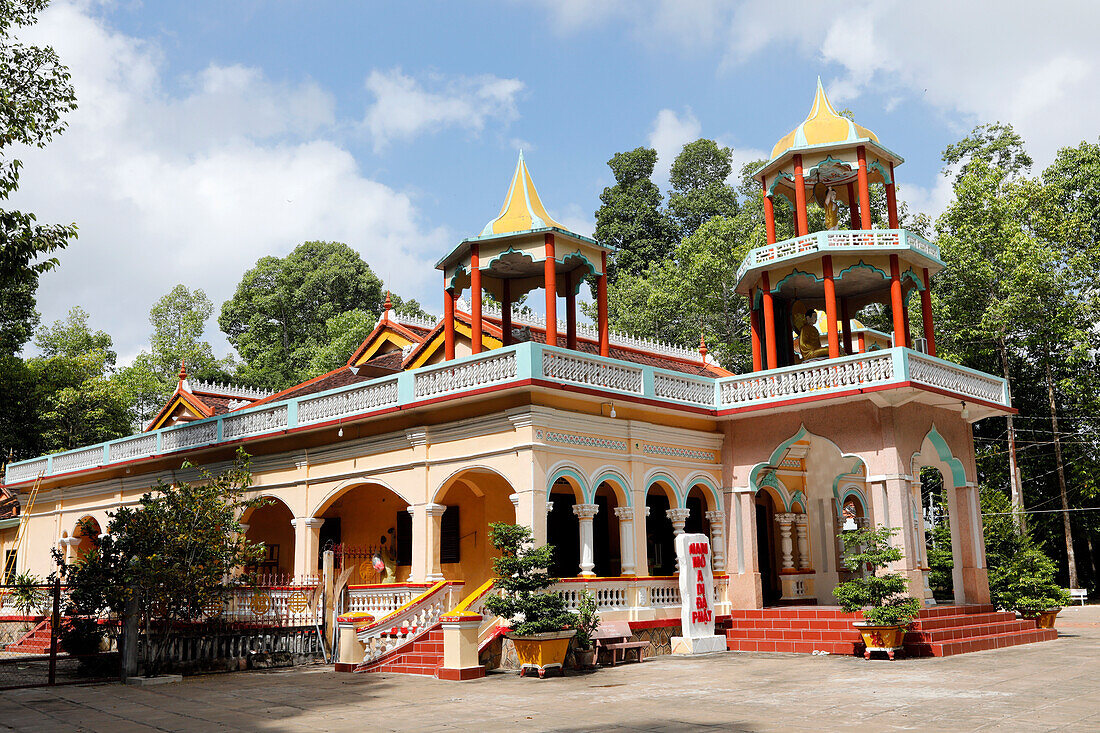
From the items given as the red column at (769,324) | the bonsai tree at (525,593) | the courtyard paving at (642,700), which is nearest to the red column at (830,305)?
the red column at (769,324)

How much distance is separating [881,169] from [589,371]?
7.25 meters

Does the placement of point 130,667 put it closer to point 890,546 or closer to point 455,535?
point 455,535

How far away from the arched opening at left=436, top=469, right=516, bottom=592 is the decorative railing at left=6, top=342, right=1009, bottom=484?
7.10 feet

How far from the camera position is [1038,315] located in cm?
2852

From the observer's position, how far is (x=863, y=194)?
17.6 m

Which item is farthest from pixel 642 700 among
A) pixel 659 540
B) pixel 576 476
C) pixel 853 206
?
pixel 853 206

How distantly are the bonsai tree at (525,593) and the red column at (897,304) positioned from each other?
23.9 feet

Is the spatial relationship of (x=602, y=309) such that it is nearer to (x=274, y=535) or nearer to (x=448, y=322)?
(x=448, y=322)

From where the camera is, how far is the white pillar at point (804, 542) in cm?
2022

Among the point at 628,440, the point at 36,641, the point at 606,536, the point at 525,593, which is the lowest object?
the point at 36,641

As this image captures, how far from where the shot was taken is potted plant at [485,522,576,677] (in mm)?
12602

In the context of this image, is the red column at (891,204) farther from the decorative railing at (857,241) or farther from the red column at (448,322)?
the red column at (448,322)

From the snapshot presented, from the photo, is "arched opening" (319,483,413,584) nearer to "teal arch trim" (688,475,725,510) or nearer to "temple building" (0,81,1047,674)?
"temple building" (0,81,1047,674)

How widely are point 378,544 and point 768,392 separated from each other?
840 cm
